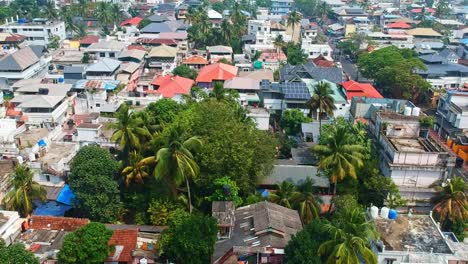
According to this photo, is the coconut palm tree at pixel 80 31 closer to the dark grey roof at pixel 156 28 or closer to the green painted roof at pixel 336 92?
the dark grey roof at pixel 156 28

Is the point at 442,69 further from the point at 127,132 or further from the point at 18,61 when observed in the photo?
the point at 18,61

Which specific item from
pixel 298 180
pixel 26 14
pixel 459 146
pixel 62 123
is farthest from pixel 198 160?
pixel 26 14

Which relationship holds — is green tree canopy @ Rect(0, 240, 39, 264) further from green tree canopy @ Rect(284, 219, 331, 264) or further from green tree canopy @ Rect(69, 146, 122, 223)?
green tree canopy @ Rect(284, 219, 331, 264)

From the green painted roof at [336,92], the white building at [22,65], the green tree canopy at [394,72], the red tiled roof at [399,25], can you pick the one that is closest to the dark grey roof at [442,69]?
the green tree canopy at [394,72]

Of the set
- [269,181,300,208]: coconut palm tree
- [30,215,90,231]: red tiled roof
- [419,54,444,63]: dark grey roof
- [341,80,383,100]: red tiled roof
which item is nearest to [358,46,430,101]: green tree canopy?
[419,54,444,63]: dark grey roof

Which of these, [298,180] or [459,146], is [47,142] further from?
[459,146]

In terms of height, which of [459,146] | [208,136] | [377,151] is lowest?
[459,146]
